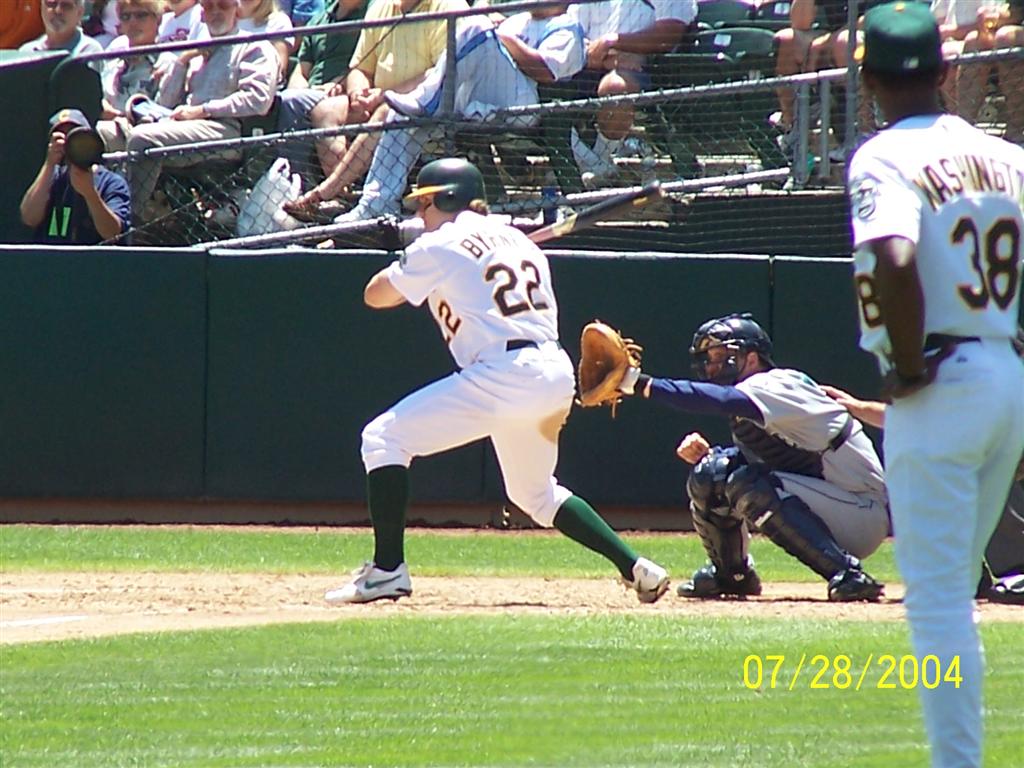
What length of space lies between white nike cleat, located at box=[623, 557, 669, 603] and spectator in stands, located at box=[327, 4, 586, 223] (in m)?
4.47

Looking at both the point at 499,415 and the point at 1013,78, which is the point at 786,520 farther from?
the point at 1013,78

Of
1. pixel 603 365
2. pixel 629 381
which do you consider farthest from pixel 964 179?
pixel 603 365

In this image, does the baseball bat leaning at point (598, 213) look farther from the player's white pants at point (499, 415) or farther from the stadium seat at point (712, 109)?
the stadium seat at point (712, 109)

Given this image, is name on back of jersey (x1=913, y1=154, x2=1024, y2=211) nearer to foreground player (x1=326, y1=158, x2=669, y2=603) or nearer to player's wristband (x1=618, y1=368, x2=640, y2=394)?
player's wristband (x1=618, y1=368, x2=640, y2=394)

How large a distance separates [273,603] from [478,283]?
165cm

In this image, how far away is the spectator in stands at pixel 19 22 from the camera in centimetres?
1379

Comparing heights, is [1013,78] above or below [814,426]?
above

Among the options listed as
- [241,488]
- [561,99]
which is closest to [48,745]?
[241,488]

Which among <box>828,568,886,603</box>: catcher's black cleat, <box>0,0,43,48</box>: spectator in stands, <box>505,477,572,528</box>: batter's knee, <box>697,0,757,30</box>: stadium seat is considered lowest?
<box>828,568,886,603</box>: catcher's black cleat

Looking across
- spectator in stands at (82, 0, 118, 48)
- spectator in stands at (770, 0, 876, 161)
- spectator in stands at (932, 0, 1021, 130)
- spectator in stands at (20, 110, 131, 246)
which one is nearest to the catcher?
spectator in stands at (932, 0, 1021, 130)

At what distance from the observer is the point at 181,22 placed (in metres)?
13.3

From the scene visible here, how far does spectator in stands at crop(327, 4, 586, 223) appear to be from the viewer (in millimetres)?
11359

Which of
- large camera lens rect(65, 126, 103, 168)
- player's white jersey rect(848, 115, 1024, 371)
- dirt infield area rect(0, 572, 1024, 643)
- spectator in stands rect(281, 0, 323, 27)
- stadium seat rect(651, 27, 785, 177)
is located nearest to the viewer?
player's white jersey rect(848, 115, 1024, 371)
